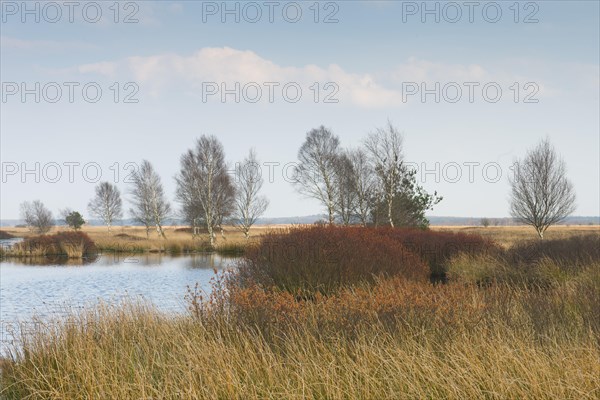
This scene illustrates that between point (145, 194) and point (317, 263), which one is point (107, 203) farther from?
point (317, 263)

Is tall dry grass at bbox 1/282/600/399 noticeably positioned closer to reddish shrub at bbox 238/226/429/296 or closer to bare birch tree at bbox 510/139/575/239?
reddish shrub at bbox 238/226/429/296

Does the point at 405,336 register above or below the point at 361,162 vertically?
below

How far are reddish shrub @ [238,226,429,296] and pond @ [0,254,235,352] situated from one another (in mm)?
1238

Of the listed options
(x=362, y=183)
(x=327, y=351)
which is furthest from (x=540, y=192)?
(x=327, y=351)

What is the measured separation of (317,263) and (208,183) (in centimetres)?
3071

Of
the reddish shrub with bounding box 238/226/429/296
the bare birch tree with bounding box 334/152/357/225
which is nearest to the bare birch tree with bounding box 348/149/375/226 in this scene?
the bare birch tree with bounding box 334/152/357/225

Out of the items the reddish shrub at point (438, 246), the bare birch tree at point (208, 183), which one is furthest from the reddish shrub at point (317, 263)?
the bare birch tree at point (208, 183)

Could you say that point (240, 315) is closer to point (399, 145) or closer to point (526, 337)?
point (526, 337)

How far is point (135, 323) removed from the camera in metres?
7.80

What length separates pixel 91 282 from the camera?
72.6 feet

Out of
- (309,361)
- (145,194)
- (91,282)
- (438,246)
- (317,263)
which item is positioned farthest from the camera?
(145,194)

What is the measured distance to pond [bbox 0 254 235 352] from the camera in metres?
15.3

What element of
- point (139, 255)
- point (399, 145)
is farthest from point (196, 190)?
point (399, 145)

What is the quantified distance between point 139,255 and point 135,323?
30548mm
